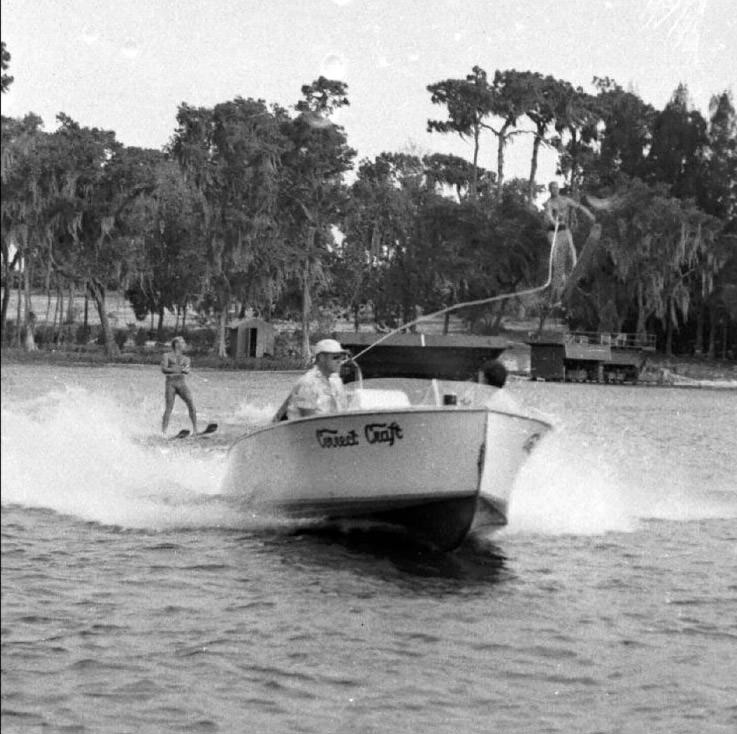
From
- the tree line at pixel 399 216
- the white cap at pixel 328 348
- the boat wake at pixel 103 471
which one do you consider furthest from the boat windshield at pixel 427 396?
the tree line at pixel 399 216

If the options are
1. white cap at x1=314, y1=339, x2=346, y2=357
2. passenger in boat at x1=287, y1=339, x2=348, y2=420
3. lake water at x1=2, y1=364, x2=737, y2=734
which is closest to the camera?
lake water at x1=2, y1=364, x2=737, y2=734

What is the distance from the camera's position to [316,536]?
13281mm

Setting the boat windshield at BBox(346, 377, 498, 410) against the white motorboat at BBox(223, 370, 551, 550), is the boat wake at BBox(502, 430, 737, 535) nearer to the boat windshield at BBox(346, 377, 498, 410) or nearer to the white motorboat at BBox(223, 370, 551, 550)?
the white motorboat at BBox(223, 370, 551, 550)

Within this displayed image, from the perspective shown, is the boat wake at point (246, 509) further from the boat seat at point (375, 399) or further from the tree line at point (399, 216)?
the tree line at point (399, 216)

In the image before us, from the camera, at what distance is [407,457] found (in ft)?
38.7

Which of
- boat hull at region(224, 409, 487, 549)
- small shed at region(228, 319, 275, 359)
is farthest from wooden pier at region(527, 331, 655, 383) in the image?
boat hull at region(224, 409, 487, 549)

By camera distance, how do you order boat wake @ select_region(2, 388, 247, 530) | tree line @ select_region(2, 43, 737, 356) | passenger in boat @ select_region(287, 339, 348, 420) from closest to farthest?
boat wake @ select_region(2, 388, 247, 530)
passenger in boat @ select_region(287, 339, 348, 420)
tree line @ select_region(2, 43, 737, 356)

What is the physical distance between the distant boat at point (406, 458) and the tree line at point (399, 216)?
54950 mm

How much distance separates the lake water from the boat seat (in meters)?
1.52

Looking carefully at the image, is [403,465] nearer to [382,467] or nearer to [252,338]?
[382,467]

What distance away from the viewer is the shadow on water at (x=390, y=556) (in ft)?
37.3

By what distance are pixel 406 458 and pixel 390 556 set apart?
1.12 meters

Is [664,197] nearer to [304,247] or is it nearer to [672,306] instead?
[672,306]

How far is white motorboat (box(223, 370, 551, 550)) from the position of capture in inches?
456
